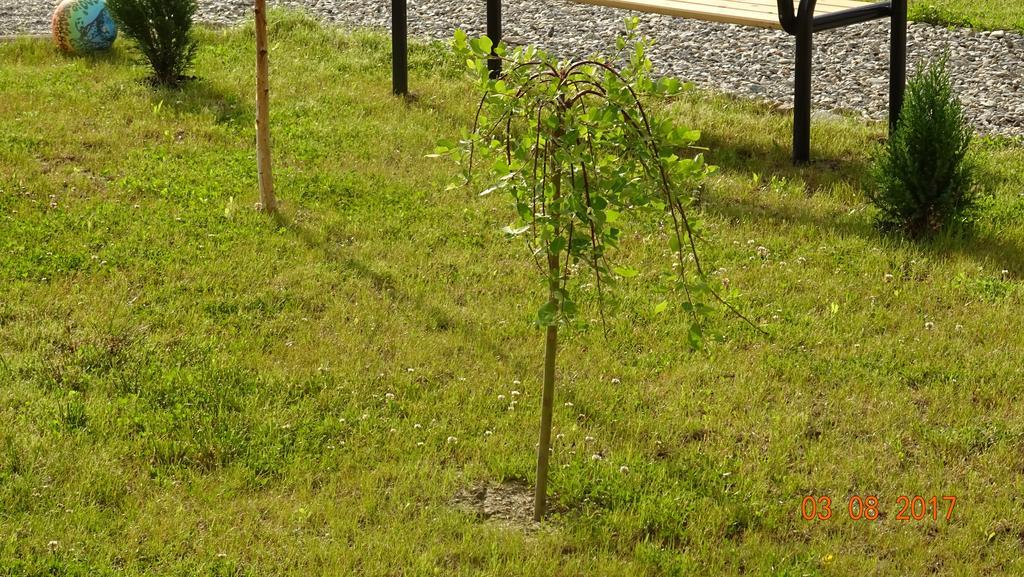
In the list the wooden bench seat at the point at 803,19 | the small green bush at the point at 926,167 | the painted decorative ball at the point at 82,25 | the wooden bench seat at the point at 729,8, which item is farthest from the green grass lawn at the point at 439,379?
the painted decorative ball at the point at 82,25

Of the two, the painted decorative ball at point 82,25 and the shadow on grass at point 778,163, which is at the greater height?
the painted decorative ball at point 82,25

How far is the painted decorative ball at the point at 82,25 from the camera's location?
29.4 feet

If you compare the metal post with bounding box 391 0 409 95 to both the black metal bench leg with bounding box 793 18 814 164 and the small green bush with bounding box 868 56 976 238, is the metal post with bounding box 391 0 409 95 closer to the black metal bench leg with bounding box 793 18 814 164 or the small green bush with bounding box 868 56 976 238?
the black metal bench leg with bounding box 793 18 814 164

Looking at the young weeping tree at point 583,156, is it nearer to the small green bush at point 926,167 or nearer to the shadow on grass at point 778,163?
Result: the small green bush at point 926,167

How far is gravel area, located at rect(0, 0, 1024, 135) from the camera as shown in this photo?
8.34 meters

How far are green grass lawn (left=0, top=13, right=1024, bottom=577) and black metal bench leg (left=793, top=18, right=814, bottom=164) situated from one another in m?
0.17

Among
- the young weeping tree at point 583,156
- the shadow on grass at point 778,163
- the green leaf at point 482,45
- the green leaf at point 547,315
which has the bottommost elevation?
the green leaf at point 547,315

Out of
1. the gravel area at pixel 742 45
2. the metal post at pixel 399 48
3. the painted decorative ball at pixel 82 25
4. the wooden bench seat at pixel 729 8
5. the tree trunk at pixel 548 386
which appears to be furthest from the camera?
the painted decorative ball at pixel 82 25

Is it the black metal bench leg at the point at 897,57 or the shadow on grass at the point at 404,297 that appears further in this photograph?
the black metal bench leg at the point at 897,57

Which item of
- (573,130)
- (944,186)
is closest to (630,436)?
(573,130)

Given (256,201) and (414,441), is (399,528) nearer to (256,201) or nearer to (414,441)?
(414,441)

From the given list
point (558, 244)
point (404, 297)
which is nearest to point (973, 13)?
point (404, 297)
